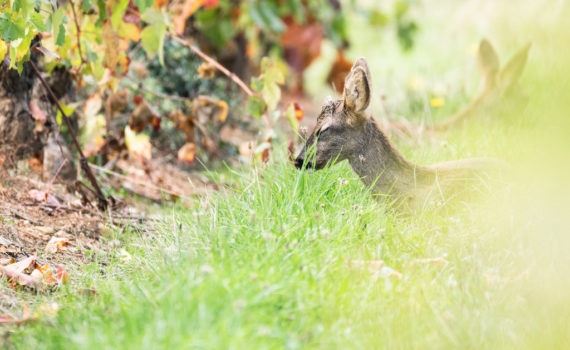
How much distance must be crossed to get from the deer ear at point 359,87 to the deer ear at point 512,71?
6.96 ft

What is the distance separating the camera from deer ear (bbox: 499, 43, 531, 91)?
4.63 meters

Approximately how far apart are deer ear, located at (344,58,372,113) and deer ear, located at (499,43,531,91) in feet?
6.96

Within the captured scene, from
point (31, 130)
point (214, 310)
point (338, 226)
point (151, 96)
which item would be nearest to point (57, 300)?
point (214, 310)

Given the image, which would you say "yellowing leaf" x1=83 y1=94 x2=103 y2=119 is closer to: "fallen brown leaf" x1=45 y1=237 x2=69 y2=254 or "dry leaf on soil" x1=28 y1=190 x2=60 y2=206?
"dry leaf on soil" x1=28 y1=190 x2=60 y2=206

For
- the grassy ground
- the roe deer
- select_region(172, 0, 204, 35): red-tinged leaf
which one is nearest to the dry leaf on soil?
the grassy ground

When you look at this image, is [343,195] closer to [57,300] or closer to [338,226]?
[338,226]

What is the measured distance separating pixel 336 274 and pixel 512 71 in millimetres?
2711

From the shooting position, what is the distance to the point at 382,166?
3104mm

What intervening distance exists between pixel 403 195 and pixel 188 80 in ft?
9.22

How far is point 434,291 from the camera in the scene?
2582 millimetres

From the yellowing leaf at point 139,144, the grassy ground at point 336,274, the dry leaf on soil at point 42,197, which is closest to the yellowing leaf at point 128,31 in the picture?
the yellowing leaf at point 139,144

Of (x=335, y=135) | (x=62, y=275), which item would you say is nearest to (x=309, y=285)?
(x=335, y=135)

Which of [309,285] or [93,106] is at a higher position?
[93,106]

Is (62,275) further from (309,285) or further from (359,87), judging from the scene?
(359,87)
